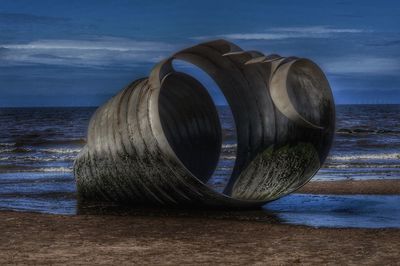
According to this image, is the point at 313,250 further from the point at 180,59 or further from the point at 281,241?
the point at 180,59

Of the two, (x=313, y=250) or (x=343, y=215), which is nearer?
(x=313, y=250)

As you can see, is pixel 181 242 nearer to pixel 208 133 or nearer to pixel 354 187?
pixel 208 133

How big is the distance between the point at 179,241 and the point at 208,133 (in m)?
5.79

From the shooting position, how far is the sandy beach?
Answer: 7.79 meters

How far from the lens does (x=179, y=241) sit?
8883 millimetres

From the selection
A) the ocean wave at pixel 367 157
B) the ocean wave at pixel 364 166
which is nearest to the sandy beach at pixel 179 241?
the ocean wave at pixel 364 166

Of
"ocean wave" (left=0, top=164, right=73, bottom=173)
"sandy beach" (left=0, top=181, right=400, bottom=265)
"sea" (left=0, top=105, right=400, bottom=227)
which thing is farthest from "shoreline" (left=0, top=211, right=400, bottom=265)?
"ocean wave" (left=0, top=164, right=73, bottom=173)

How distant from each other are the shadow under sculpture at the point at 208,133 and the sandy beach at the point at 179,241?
2.31 ft

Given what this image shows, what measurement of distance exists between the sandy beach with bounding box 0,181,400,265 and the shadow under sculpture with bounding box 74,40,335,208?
2.31ft

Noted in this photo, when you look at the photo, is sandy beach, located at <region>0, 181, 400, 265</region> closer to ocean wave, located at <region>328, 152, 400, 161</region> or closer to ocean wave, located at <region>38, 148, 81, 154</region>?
ocean wave, located at <region>328, 152, 400, 161</region>

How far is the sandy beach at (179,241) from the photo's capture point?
7789mm

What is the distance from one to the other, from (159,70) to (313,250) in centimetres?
394

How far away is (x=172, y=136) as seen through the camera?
14.2 meters

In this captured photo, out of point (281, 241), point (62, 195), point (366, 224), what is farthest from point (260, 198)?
point (62, 195)
